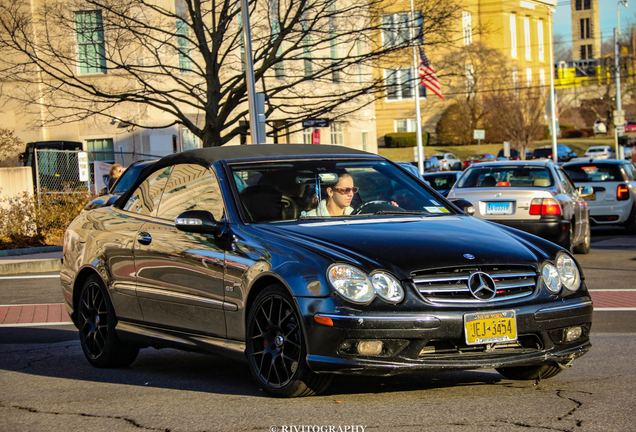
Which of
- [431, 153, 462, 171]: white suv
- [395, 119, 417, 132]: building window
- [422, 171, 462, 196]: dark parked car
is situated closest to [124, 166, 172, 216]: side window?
[422, 171, 462, 196]: dark parked car

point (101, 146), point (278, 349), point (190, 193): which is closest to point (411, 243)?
point (278, 349)

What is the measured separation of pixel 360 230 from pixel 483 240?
75 cm

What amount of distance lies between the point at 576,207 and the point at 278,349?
36.4 ft

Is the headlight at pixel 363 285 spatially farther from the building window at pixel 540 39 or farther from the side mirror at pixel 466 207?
the building window at pixel 540 39

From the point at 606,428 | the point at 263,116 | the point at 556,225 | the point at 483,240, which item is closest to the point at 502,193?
the point at 556,225

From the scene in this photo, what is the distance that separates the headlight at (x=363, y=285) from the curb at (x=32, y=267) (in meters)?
11.4

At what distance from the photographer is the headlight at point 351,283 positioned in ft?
15.9

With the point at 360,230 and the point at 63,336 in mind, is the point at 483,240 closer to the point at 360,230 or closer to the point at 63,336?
the point at 360,230

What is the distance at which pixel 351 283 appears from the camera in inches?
192

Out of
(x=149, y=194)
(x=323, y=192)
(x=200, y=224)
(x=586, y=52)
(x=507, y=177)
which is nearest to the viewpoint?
(x=200, y=224)

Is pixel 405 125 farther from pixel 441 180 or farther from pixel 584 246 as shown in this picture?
pixel 584 246

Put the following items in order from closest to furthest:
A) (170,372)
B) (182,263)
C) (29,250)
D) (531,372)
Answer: (531,372), (182,263), (170,372), (29,250)

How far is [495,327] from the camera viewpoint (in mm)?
4961

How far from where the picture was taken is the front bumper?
4.80 meters
